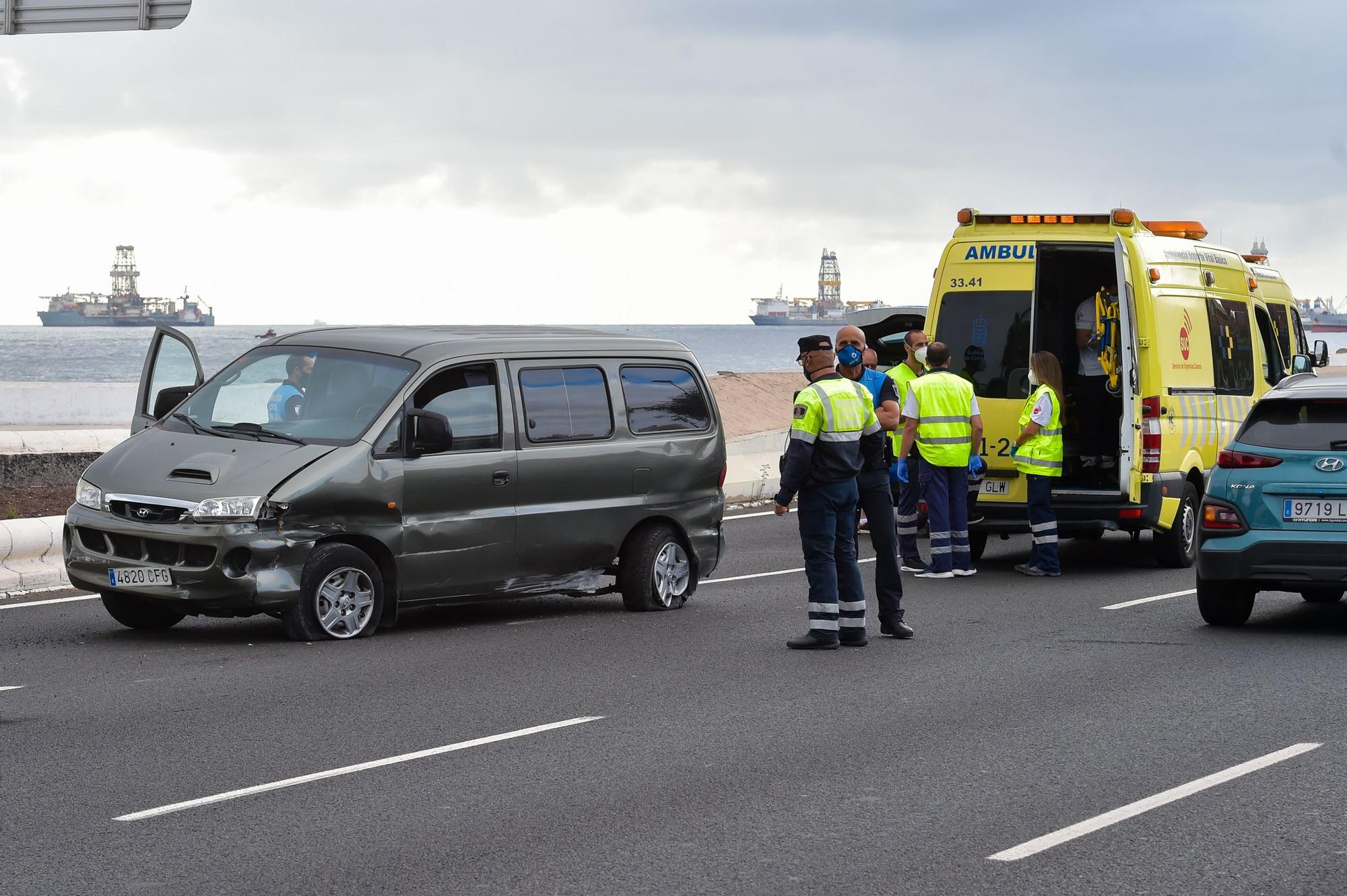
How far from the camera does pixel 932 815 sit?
20.9ft

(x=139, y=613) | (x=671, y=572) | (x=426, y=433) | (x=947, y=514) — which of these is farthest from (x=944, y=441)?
(x=139, y=613)

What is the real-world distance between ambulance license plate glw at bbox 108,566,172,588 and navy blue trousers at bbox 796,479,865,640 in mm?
3696

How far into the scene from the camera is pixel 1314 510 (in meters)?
10.5

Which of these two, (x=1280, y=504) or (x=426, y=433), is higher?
(x=426, y=433)

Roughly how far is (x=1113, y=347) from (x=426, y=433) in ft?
25.2

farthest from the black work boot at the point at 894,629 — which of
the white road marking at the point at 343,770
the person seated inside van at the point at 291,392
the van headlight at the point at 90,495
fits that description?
the van headlight at the point at 90,495

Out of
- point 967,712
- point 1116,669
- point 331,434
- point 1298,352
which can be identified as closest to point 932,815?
point 967,712

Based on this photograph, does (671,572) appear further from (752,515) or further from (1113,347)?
(752,515)

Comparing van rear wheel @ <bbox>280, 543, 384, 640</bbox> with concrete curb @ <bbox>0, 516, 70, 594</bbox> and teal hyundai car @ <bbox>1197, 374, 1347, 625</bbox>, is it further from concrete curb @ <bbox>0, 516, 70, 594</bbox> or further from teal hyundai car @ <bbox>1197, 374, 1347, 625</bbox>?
teal hyundai car @ <bbox>1197, 374, 1347, 625</bbox>

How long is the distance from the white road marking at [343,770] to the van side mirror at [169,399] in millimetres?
4568

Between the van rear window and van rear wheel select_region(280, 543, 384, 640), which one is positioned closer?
van rear wheel select_region(280, 543, 384, 640)

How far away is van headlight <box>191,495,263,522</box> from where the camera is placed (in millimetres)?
9766


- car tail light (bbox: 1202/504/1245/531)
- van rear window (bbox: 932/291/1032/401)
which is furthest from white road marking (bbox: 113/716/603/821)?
van rear window (bbox: 932/291/1032/401)

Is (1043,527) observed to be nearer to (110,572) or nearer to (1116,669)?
(1116,669)
